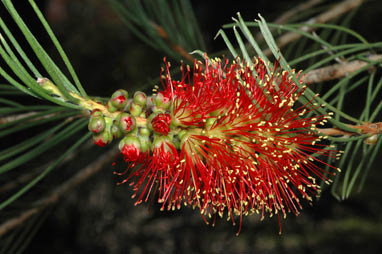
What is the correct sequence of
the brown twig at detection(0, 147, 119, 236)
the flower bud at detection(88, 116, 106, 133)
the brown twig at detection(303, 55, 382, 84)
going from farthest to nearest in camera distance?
1. the brown twig at detection(0, 147, 119, 236)
2. the brown twig at detection(303, 55, 382, 84)
3. the flower bud at detection(88, 116, 106, 133)

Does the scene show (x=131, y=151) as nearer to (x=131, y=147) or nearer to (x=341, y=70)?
(x=131, y=147)

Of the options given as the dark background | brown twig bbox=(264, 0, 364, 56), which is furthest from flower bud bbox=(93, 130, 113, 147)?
the dark background

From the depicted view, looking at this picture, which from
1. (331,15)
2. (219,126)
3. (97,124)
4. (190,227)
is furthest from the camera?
(190,227)

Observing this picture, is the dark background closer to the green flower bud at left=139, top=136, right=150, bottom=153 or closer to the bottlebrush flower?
the bottlebrush flower

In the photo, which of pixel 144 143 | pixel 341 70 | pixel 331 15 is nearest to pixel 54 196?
pixel 144 143

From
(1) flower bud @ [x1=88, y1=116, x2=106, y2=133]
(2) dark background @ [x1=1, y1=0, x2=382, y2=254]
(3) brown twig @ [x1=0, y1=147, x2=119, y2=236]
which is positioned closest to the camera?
(1) flower bud @ [x1=88, y1=116, x2=106, y2=133]

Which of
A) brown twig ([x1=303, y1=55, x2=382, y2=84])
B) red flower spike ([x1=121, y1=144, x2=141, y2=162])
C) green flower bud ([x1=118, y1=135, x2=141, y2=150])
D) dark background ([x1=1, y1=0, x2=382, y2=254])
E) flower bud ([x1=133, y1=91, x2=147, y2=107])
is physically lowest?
red flower spike ([x1=121, y1=144, x2=141, y2=162])
